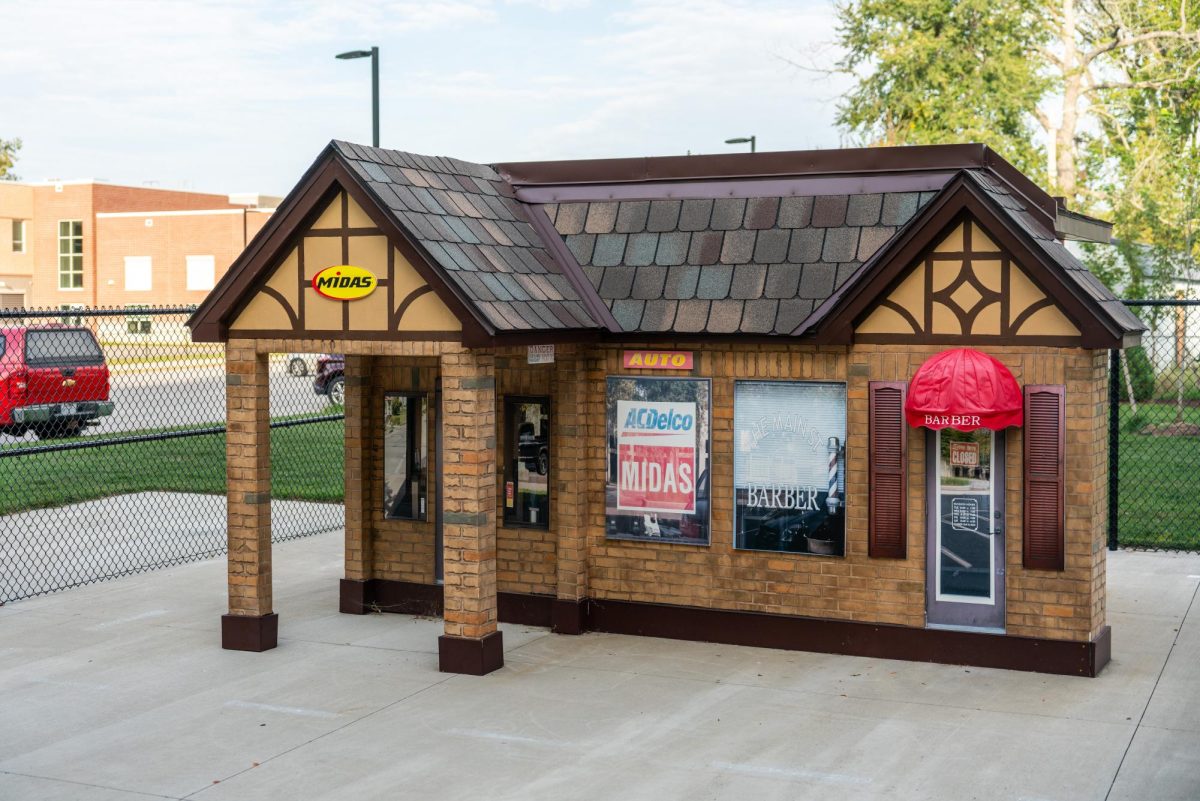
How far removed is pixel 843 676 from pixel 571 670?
7.13 feet

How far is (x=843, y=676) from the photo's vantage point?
1105cm

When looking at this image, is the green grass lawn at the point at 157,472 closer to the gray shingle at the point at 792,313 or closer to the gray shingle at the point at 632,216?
the gray shingle at the point at 632,216

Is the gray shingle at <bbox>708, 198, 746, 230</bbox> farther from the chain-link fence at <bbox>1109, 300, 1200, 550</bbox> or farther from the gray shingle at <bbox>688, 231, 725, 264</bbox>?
the chain-link fence at <bbox>1109, 300, 1200, 550</bbox>

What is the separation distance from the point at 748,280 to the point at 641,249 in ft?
3.73

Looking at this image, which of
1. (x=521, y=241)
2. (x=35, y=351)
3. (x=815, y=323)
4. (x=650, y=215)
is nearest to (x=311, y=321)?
(x=521, y=241)

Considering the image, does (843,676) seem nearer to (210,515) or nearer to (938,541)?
(938,541)

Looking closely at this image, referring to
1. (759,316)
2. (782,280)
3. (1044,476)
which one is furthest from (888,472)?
(782,280)

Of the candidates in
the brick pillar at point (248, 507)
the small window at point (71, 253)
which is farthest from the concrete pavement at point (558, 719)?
the small window at point (71, 253)

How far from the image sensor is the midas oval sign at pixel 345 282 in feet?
36.9

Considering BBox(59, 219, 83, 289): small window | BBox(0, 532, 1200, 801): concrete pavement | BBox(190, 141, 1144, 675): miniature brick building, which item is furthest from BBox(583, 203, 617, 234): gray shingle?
BBox(59, 219, 83, 289): small window

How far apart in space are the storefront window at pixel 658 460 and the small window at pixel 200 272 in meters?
57.6

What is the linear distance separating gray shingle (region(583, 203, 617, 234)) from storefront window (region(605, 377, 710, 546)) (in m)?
1.42

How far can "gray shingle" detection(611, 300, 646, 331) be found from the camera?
480 inches

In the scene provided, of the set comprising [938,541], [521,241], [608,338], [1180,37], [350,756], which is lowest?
[350,756]
